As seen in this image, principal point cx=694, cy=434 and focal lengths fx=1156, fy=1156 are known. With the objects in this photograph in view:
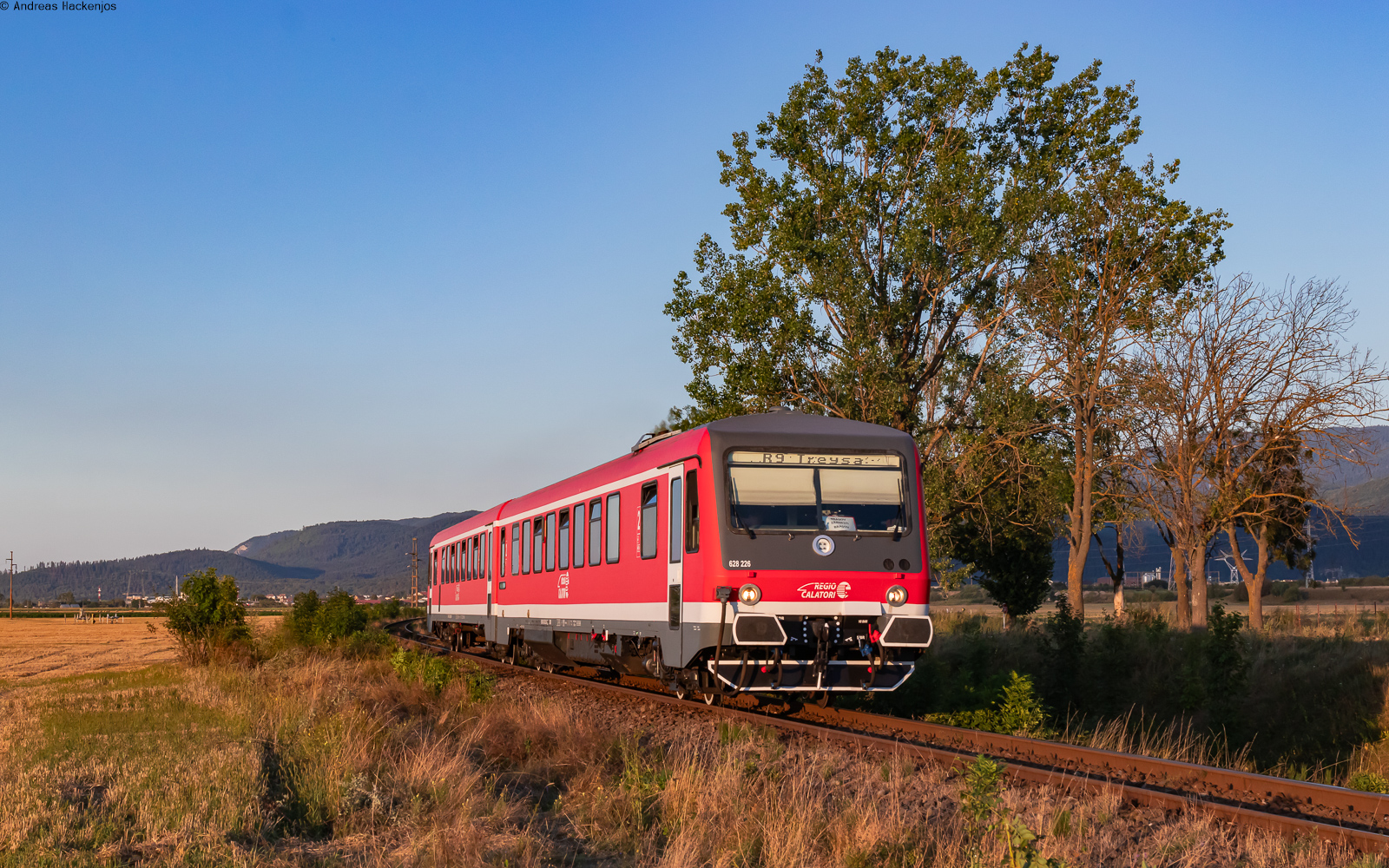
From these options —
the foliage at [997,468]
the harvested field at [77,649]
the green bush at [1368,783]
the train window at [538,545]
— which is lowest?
the harvested field at [77,649]

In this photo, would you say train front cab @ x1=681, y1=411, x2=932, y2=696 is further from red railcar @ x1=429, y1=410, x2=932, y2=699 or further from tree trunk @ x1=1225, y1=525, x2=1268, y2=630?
tree trunk @ x1=1225, y1=525, x2=1268, y2=630

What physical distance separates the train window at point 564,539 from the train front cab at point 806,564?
238 inches

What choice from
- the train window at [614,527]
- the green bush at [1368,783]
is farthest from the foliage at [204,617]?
the green bush at [1368,783]

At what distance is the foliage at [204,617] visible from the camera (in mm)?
30703

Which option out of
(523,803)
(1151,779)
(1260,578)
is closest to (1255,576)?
(1260,578)

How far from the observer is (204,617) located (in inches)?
1224

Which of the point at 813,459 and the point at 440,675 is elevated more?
the point at 813,459

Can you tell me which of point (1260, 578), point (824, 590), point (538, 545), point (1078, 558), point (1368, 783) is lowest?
point (1368, 783)

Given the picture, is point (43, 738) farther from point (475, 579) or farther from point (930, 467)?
point (930, 467)

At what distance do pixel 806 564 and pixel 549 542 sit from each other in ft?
27.7

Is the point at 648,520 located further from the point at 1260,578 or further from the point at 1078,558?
the point at 1260,578

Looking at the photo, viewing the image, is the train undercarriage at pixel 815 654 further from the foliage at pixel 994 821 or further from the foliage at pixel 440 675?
the foliage at pixel 994 821

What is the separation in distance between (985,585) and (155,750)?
131 feet

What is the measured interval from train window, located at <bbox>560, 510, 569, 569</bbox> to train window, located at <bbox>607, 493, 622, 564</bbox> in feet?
8.31
